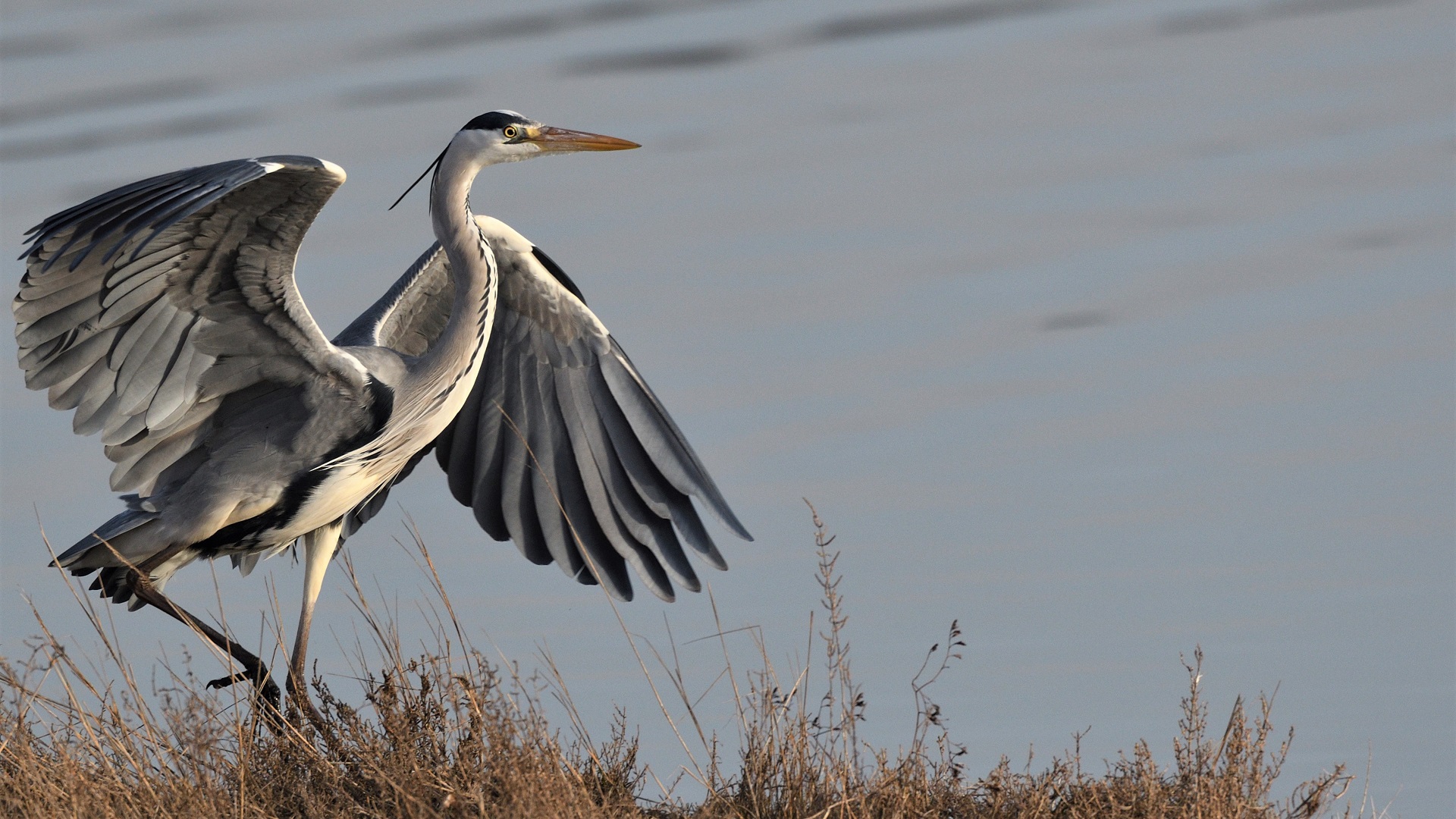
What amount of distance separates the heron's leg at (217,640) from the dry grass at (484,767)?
511 millimetres

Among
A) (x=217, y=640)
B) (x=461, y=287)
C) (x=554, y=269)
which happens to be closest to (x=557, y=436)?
(x=554, y=269)

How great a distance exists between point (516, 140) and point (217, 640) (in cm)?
185

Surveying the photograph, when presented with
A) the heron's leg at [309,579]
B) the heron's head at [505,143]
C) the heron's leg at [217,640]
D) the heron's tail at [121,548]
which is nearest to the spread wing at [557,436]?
the heron's head at [505,143]

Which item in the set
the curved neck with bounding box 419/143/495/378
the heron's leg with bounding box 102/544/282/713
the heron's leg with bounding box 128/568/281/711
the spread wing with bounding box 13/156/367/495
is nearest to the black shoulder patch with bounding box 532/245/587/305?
the curved neck with bounding box 419/143/495/378

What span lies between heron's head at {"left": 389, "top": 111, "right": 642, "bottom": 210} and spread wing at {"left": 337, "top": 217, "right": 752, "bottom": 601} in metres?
0.27

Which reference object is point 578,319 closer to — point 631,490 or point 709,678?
point 631,490

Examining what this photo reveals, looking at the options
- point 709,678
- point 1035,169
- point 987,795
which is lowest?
point 987,795

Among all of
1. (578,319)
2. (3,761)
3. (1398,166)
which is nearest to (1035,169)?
(1398,166)

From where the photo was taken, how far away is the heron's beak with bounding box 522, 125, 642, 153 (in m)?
6.09

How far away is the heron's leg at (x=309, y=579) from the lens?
5.34 m

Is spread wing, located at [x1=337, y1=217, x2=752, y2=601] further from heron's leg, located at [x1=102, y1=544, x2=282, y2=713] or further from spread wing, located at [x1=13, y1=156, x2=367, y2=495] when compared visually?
heron's leg, located at [x1=102, y1=544, x2=282, y2=713]

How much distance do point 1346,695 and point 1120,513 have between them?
5.04ft

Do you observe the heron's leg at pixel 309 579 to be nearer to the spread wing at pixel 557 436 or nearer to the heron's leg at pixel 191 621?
the heron's leg at pixel 191 621

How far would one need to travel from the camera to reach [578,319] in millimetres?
6367
